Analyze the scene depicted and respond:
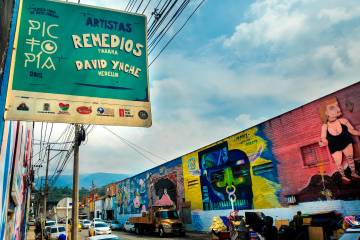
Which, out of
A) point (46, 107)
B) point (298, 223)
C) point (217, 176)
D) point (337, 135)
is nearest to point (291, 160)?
point (337, 135)

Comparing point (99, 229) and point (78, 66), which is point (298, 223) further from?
point (99, 229)

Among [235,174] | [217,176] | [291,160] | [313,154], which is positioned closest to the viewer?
[313,154]

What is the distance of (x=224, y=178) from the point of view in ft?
93.2

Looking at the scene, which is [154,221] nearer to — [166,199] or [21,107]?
[166,199]

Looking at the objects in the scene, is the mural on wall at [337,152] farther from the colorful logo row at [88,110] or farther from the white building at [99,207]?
the white building at [99,207]

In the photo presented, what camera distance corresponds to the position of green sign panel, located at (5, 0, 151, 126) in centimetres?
520

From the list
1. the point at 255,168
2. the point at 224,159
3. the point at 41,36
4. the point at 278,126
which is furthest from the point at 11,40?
the point at 224,159

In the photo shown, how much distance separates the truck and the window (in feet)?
46.9

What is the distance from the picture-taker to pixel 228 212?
2727 centimetres

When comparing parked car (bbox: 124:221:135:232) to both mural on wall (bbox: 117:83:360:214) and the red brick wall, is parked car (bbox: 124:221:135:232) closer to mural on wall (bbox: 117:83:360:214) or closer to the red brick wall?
mural on wall (bbox: 117:83:360:214)

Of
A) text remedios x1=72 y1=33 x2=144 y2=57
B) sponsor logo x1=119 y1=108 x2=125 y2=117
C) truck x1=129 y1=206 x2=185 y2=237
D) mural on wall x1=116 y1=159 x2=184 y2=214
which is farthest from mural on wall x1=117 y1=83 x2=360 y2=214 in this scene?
sponsor logo x1=119 y1=108 x2=125 y2=117

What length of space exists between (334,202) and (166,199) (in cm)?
2413

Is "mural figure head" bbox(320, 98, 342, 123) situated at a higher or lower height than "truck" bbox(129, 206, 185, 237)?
higher

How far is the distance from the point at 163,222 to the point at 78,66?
26.5 meters
